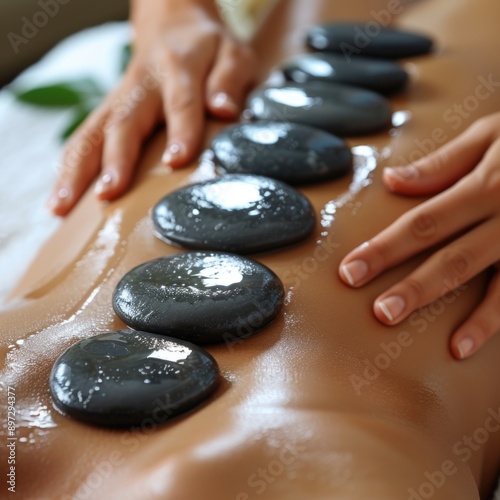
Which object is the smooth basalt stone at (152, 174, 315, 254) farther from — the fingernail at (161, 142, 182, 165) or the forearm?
the forearm

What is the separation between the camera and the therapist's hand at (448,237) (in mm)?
779

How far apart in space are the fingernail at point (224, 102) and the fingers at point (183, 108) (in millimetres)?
20

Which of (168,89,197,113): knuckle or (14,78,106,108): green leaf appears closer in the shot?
(168,89,197,113): knuckle

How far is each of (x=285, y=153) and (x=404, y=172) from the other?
0.13m

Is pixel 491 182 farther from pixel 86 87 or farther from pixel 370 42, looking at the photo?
pixel 86 87

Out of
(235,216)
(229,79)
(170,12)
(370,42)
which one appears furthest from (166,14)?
(235,216)

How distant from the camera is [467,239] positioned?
0.83 meters

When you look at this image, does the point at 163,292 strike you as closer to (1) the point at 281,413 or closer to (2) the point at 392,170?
(1) the point at 281,413

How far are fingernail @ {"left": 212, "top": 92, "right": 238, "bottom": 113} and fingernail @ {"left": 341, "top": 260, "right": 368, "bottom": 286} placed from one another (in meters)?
0.37

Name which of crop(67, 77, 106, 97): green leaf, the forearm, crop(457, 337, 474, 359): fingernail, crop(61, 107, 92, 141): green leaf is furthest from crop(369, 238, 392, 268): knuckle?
crop(67, 77, 106, 97): green leaf

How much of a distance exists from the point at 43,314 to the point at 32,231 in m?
0.47

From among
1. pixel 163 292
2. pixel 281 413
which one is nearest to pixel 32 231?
pixel 163 292

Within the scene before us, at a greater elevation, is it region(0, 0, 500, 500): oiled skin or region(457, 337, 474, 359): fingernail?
region(0, 0, 500, 500): oiled skin

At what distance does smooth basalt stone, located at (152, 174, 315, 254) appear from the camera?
778 millimetres
